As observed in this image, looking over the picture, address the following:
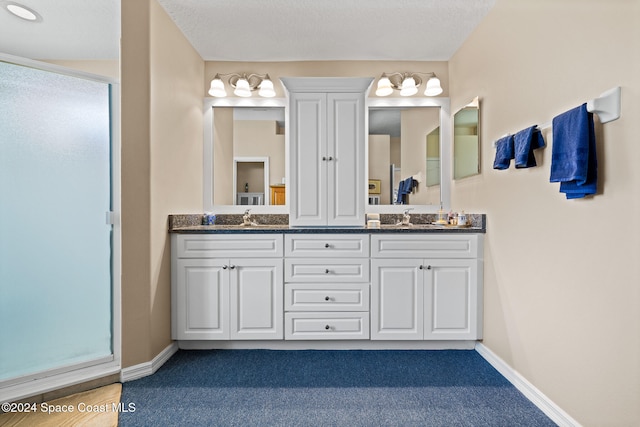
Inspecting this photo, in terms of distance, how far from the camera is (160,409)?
1.61 m

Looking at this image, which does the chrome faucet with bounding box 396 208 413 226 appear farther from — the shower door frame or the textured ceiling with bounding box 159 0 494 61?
the shower door frame

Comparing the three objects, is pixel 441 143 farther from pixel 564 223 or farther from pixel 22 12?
pixel 22 12

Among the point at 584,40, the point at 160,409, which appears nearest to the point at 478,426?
the point at 160,409

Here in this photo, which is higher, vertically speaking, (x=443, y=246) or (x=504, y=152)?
(x=504, y=152)

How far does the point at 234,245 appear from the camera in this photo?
2.21 m

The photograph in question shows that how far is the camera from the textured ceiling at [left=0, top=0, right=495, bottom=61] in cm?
197

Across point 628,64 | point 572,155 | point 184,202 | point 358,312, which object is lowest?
point 358,312

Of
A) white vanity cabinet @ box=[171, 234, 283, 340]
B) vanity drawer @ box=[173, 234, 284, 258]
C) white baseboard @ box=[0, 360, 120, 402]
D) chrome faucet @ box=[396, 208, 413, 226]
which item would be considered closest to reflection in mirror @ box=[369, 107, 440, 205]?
chrome faucet @ box=[396, 208, 413, 226]

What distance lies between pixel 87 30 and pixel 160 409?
243 centimetres

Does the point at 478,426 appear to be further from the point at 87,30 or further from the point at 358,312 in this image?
the point at 87,30

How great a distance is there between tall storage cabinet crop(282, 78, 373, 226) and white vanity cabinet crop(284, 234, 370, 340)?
22 centimetres

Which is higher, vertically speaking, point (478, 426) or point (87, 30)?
point (87, 30)

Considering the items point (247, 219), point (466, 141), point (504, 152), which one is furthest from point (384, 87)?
point (247, 219)

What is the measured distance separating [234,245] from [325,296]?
75cm
